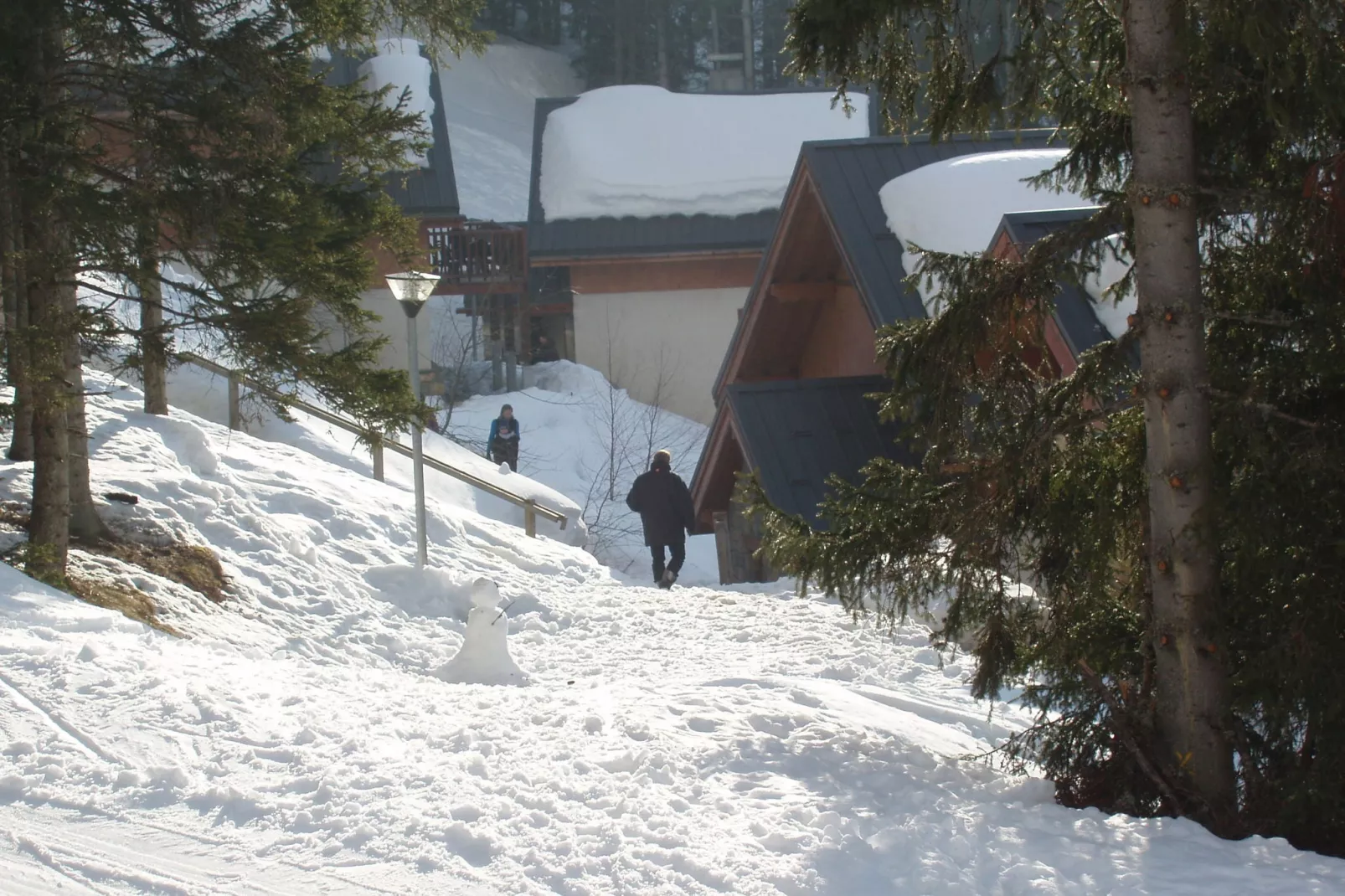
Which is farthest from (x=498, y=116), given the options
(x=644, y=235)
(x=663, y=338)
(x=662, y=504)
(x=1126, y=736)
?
(x=1126, y=736)

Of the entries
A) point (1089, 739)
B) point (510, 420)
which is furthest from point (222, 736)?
point (510, 420)

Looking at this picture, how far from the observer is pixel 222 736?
5.63 metres

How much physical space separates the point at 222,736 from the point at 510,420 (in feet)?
54.3

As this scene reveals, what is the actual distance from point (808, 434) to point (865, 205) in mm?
2440

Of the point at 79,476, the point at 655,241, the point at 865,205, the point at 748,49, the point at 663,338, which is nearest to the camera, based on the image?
the point at 79,476

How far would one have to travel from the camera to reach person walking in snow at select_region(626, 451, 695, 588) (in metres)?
14.6

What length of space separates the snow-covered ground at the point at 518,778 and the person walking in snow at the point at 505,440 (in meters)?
12.2

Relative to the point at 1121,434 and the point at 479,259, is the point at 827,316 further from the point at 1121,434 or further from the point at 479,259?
the point at 479,259

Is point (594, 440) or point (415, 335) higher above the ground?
point (415, 335)

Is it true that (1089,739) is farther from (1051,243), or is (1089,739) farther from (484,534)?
(484,534)

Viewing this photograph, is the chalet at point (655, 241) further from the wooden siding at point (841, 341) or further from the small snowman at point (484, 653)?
the small snowman at point (484, 653)

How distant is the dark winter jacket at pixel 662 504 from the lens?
48.0ft

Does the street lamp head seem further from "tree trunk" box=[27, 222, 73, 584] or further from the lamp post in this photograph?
"tree trunk" box=[27, 222, 73, 584]

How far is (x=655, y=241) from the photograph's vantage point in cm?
2803
